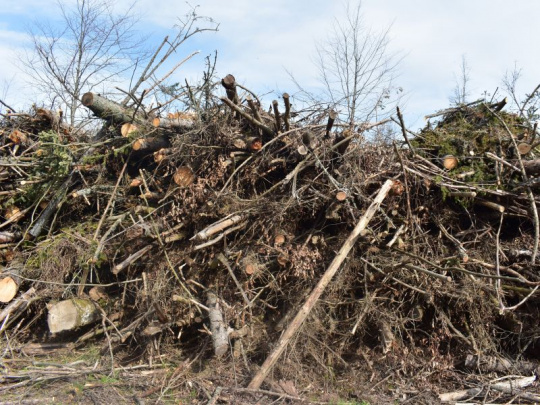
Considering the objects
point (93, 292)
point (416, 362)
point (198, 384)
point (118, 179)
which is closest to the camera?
point (198, 384)

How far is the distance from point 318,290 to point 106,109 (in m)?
3.85

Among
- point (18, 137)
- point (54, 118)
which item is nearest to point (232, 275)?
point (54, 118)

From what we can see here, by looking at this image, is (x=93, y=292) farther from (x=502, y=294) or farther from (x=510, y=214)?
(x=510, y=214)

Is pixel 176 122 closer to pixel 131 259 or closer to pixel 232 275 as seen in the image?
pixel 131 259

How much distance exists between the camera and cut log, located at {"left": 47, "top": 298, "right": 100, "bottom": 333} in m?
5.37

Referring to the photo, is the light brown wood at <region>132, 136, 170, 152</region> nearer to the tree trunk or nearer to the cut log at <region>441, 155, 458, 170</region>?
the tree trunk

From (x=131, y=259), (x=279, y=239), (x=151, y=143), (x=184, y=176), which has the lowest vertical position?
(x=131, y=259)

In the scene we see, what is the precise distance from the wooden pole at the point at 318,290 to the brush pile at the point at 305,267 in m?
0.02

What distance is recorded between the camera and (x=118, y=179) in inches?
240

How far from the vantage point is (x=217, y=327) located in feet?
16.4

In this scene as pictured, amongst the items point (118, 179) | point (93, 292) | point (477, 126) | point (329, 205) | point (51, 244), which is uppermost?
point (477, 126)

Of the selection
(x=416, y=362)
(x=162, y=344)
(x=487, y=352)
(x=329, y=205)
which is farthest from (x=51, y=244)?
(x=487, y=352)

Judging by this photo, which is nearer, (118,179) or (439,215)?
(439,215)

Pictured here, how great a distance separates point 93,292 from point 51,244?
0.90 metres
